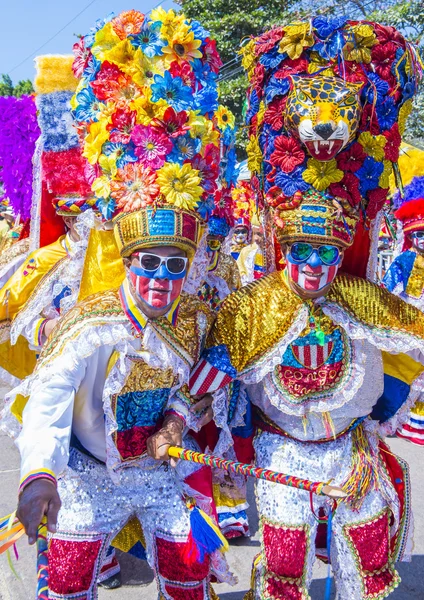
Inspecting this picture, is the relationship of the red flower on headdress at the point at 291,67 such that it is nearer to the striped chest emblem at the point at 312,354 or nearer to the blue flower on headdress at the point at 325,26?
the blue flower on headdress at the point at 325,26

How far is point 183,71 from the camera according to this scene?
262 centimetres

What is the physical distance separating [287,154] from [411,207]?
2892 millimetres

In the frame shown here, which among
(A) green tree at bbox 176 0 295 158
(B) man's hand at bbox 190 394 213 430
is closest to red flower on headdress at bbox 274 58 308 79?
(B) man's hand at bbox 190 394 213 430

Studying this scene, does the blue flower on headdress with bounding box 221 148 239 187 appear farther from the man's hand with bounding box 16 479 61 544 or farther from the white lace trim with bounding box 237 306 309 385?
the man's hand with bounding box 16 479 61 544

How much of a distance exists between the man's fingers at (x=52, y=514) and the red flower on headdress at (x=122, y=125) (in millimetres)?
1326

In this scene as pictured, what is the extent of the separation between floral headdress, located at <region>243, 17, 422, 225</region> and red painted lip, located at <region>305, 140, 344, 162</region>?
37 millimetres

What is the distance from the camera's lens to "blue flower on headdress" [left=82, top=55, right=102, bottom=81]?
2.63 m

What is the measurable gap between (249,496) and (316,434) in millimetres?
1924

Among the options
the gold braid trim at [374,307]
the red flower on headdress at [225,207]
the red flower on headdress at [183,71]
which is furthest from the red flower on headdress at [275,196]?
the red flower on headdress at [225,207]

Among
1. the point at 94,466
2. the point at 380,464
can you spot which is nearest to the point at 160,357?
the point at 94,466

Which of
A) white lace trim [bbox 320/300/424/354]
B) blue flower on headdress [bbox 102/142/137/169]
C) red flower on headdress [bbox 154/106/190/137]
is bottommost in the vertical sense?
white lace trim [bbox 320/300/424/354]

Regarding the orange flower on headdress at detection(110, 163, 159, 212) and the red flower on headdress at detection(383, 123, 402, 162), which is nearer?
the orange flower on headdress at detection(110, 163, 159, 212)

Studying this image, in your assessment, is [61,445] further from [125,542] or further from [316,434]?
[316,434]

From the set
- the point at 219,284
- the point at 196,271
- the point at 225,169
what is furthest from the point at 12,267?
the point at 196,271
